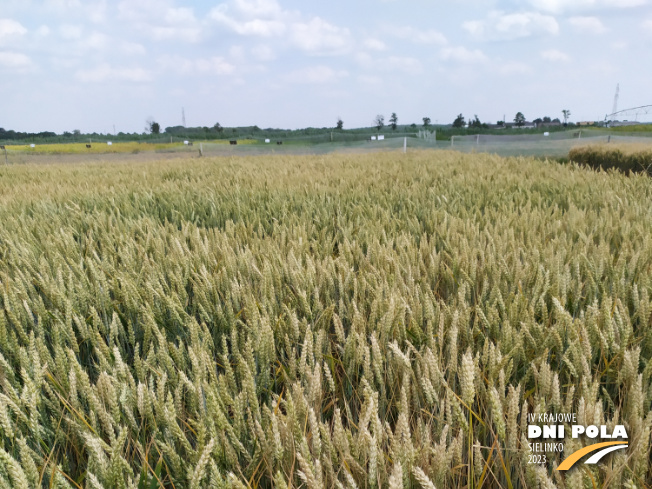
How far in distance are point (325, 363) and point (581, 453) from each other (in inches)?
20.4

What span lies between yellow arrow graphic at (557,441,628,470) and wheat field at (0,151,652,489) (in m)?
0.03

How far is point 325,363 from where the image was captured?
1.02 m

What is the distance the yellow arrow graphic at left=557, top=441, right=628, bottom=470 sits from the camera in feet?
2.46

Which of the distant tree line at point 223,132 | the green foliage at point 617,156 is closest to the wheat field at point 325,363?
the green foliage at point 617,156

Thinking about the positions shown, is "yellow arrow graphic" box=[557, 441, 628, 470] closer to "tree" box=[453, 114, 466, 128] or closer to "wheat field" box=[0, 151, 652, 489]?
"wheat field" box=[0, 151, 652, 489]

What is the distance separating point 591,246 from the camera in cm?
192

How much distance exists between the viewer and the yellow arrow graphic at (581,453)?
0.75 meters

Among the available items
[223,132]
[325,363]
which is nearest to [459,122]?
[223,132]

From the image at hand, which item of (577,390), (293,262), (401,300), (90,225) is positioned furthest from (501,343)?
(90,225)

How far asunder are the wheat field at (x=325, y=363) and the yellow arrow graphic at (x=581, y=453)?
0.03 m

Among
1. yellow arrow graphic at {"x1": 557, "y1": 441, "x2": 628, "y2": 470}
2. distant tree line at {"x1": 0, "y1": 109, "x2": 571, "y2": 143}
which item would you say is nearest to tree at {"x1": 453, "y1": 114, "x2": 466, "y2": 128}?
distant tree line at {"x1": 0, "y1": 109, "x2": 571, "y2": 143}

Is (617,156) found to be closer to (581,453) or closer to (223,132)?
(581,453)

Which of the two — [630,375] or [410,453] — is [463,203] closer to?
[630,375]

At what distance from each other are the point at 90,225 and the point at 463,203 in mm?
2437
